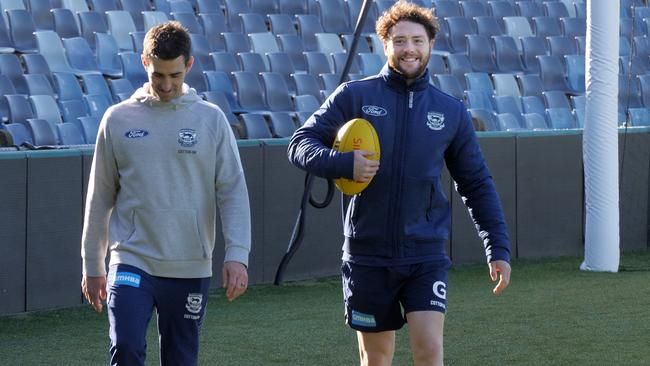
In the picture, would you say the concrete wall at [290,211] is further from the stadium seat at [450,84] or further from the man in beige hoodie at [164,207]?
the man in beige hoodie at [164,207]

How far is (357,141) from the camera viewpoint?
4457 mm

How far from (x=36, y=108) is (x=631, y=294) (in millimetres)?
5252

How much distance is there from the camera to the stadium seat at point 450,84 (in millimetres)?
13227

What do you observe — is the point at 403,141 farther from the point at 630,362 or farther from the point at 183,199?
the point at 630,362

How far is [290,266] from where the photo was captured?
1054 cm

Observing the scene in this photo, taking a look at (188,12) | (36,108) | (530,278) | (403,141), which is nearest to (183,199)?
(403,141)

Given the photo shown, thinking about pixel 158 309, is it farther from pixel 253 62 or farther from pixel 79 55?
pixel 253 62

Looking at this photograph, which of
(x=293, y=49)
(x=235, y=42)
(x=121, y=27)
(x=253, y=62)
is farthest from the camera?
(x=293, y=49)

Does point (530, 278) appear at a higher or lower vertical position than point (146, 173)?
lower

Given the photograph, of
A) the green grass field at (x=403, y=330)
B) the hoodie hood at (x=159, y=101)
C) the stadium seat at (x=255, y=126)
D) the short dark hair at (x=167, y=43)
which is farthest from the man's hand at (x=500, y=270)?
the stadium seat at (x=255, y=126)

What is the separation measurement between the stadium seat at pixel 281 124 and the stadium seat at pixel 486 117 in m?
2.17

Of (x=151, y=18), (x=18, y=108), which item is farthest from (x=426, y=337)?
(x=151, y=18)

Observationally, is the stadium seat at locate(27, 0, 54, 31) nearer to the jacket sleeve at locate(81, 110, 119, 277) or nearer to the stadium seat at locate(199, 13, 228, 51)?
the stadium seat at locate(199, 13, 228, 51)

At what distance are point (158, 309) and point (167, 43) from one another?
38.6 inches
